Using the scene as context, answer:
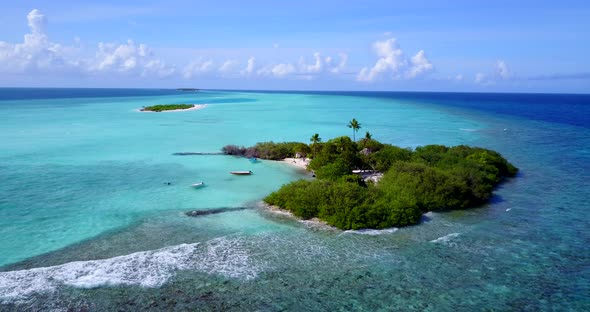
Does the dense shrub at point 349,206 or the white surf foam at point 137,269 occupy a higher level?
the dense shrub at point 349,206

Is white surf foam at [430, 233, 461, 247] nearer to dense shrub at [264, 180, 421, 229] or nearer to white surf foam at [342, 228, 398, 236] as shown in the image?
dense shrub at [264, 180, 421, 229]

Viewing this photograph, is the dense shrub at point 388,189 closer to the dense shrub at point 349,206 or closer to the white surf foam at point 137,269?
the dense shrub at point 349,206

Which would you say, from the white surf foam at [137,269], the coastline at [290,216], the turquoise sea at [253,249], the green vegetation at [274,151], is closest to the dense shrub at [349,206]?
the coastline at [290,216]

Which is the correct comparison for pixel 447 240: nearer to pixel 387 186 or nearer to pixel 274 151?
pixel 387 186

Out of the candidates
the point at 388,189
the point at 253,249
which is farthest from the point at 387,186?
the point at 253,249

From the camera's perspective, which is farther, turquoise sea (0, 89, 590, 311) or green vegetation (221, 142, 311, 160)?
green vegetation (221, 142, 311, 160)

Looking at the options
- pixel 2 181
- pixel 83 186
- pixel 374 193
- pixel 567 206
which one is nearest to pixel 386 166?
pixel 374 193

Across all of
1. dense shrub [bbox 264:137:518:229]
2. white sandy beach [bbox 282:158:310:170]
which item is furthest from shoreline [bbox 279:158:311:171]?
dense shrub [bbox 264:137:518:229]
